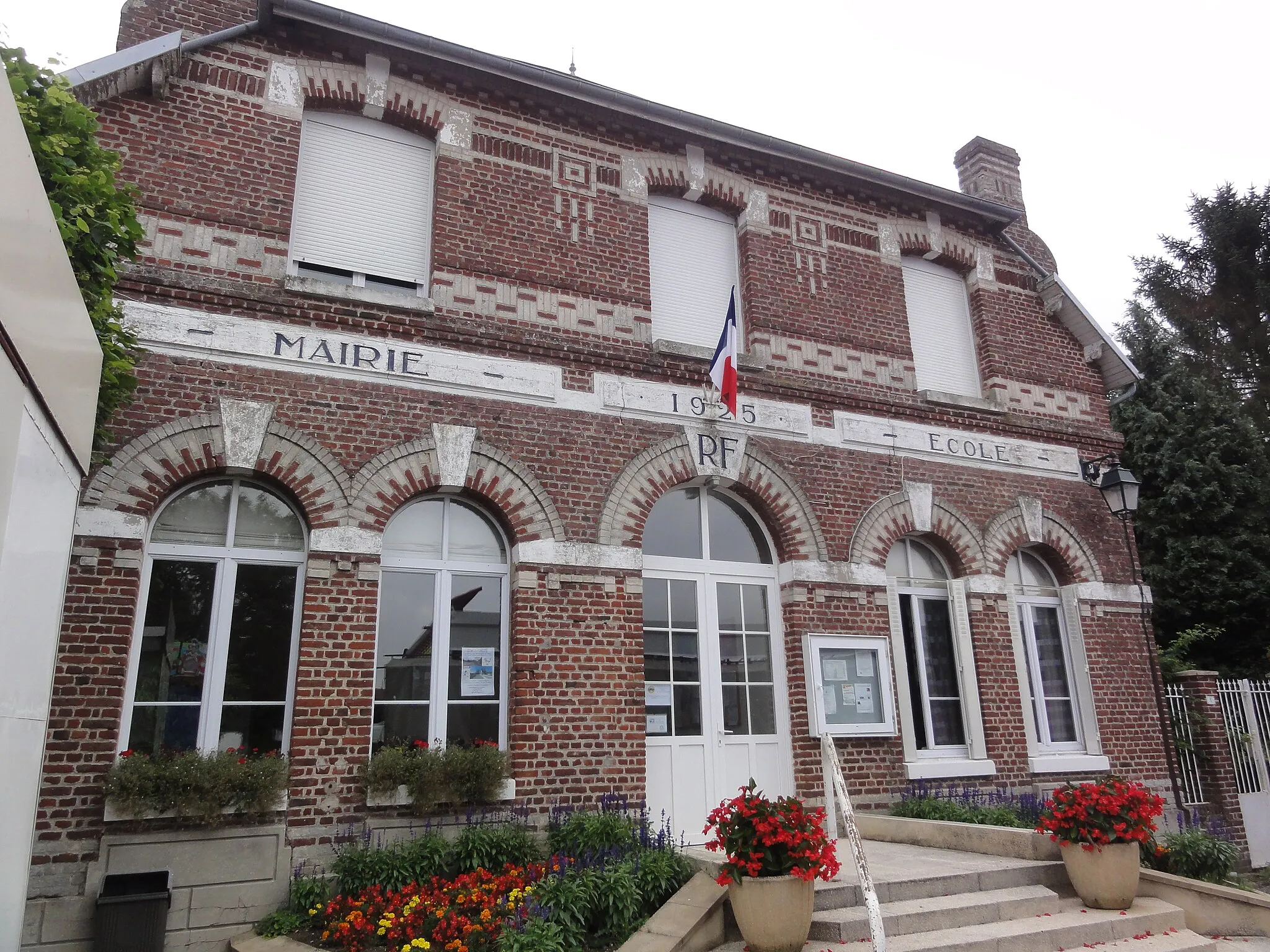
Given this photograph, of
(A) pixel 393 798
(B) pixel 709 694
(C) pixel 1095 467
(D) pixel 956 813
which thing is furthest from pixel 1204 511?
(A) pixel 393 798

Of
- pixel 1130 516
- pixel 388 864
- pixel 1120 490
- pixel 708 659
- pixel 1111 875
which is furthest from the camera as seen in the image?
pixel 1130 516

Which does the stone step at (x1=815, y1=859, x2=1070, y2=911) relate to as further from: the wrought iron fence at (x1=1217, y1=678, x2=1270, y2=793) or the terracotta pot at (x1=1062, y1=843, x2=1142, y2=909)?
the wrought iron fence at (x1=1217, y1=678, x2=1270, y2=793)

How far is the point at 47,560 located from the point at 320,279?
5005 millimetres

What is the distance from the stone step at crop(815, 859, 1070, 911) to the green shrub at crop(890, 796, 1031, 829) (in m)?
1.02

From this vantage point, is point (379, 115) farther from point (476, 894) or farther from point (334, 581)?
point (476, 894)

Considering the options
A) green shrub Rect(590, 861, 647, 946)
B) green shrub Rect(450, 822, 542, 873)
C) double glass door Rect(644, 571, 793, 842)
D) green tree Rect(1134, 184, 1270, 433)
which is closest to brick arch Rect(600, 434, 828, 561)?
double glass door Rect(644, 571, 793, 842)

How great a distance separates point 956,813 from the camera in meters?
8.63

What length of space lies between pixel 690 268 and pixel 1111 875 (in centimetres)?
703

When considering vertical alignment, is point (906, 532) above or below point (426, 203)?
below

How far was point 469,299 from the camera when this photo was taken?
344 inches

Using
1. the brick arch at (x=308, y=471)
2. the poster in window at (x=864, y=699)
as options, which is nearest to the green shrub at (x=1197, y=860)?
the poster in window at (x=864, y=699)

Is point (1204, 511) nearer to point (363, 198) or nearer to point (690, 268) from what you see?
point (690, 268)

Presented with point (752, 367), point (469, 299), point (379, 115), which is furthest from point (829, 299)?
point (379, 115)

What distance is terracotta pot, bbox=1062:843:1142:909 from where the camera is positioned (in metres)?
6.99
